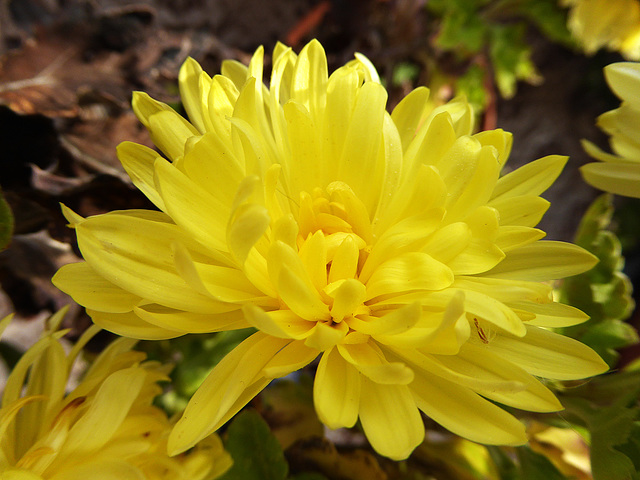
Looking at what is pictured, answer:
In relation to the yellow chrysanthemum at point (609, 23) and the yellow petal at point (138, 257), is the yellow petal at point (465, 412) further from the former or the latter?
the yellow chrysanthemum at point (609, 23)

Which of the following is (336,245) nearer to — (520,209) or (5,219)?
(520,209)

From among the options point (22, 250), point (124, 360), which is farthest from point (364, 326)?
point (22, 250)

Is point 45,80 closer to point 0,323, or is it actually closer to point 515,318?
point 0,323

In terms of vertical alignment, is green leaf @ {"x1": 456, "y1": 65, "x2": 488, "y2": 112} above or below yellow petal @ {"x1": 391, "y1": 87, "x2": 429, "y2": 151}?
below

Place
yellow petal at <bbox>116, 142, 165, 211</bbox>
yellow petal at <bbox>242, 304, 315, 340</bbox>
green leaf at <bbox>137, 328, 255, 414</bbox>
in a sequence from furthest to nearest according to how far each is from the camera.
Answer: green leaf at <bbox>137, 328, 255, 414</bbox> < yellow petal at <bbox>116, 142, 165, 211</bbox> < yellow petal at <bbox>242, 304, 315, 340</bbox>

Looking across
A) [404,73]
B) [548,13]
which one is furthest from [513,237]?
[548,13]

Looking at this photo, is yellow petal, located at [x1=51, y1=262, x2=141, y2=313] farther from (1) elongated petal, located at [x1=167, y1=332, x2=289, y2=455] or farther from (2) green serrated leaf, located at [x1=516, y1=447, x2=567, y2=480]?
(2) green serrated leaf, located at [x1=516, y1=447, x2=567, y2=480]

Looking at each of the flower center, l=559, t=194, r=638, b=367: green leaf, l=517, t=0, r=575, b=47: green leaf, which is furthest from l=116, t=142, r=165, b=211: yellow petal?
l=517, t=0, r=575, b=47: green leaf
